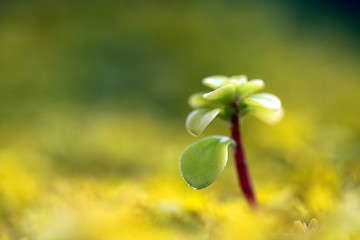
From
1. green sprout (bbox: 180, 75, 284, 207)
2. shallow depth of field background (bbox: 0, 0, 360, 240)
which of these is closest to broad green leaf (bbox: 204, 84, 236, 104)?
green sprout (bbox: 180, 75, 284, 207)

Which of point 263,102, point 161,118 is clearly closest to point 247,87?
point 263,102

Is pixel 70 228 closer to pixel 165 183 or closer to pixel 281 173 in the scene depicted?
pixel 165 183

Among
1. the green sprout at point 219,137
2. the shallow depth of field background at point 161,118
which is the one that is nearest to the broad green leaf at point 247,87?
the green sprout at point 219,137

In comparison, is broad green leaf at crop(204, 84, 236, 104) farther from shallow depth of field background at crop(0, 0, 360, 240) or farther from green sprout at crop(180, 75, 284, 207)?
shallow depth of field background at crop(0, 0, 360, 240)

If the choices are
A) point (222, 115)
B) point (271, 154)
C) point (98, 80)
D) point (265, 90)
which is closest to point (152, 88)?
point (98, 80)

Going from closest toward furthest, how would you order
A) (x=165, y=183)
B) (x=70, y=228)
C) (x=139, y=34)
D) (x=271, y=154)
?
(x=70, y=228), (x=165, y=183), (x=271, y=154), (x=139, y=34)

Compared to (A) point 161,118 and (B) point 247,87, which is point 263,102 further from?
(A) point 161,118
